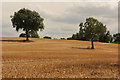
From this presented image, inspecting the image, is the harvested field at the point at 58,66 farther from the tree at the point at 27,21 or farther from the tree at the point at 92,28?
the tree at the point at 27,21

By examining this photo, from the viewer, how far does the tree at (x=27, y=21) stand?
61.3 m

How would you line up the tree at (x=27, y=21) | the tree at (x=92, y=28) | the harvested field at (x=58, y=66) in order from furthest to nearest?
the tree at (x=27, y=21) → the tree at (x=92, y=28) → the harvested field at (x=58, y=66)

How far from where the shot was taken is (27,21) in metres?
61.2

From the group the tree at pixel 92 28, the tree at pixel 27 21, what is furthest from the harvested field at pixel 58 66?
the tree at pixel 27 21

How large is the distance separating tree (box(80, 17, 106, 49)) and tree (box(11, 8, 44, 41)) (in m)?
24.7

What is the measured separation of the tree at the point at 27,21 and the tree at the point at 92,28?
2467 cm

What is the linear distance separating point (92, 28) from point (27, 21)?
3058 centimetres

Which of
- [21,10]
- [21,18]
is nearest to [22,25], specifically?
[21,18]

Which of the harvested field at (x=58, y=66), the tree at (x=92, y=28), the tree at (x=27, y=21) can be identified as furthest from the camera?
the tree at (x=27, y=21)

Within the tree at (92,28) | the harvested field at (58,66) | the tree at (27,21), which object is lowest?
the harvested field at (58,66)

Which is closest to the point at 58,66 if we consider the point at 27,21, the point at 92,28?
the point at 92,28

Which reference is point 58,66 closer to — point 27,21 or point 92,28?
point 92,28

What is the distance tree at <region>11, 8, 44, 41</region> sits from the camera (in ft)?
201

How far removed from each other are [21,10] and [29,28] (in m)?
10.2
